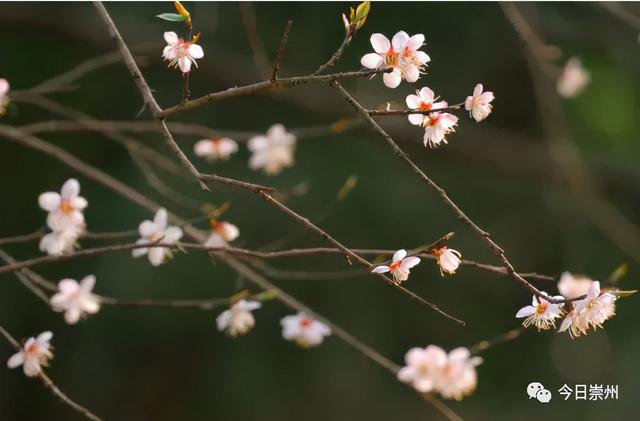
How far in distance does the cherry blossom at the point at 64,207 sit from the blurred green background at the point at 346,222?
131 centimetres

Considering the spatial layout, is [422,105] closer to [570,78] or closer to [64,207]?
[64,207]

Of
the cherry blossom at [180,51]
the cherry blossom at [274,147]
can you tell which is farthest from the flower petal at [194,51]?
the cherry blossom at [274,147]

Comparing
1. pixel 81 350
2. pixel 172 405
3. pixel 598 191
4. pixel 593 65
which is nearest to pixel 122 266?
pixel 81 350

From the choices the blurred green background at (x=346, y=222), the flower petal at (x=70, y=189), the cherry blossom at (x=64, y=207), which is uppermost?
the blurred green background at (x=346, y=222)

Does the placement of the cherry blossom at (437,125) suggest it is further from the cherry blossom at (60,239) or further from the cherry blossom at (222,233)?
the cherry blossom at (60,239)

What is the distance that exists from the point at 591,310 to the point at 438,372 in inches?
7.6

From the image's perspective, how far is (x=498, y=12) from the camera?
9.04 feet

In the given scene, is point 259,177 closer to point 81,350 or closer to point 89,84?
point 89,84

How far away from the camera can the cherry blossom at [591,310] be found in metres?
0.89

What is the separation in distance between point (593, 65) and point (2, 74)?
206cm

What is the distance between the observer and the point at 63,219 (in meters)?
1.15

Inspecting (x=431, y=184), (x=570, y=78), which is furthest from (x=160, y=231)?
(x=570, y=78)

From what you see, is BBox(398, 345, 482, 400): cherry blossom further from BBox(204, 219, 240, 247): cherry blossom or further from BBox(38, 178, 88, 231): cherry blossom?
BBox(38, 178, 88, 231): cherry blossom

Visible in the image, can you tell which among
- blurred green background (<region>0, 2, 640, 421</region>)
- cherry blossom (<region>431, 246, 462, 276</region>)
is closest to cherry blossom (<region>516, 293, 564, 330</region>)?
cherry blossom (<region>431, 246, 462, 276</region>)
